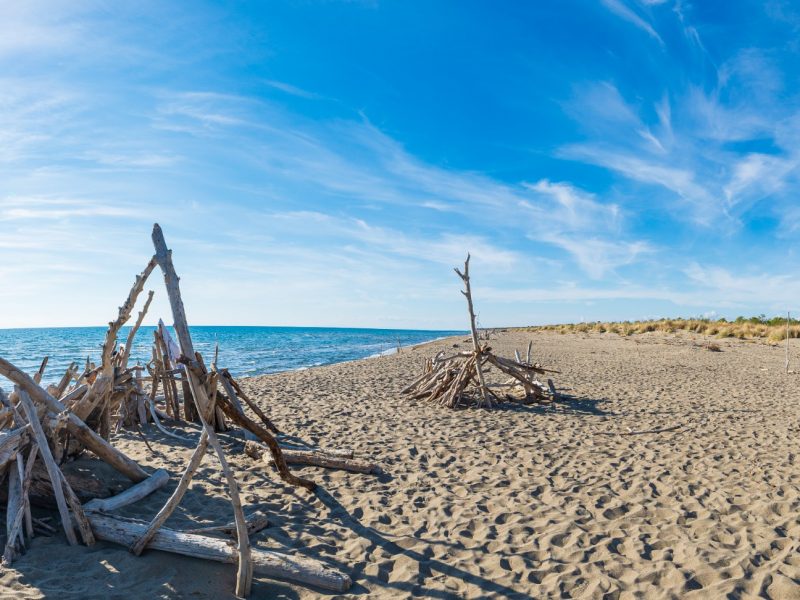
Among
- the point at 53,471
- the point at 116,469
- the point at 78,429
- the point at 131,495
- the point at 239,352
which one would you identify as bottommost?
the point at 239,352

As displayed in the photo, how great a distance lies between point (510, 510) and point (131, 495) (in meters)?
3.65

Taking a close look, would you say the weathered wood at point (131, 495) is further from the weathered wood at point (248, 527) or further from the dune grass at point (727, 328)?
the dune grass at point (727, 328)

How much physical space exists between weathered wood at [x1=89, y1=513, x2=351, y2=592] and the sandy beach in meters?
0.08

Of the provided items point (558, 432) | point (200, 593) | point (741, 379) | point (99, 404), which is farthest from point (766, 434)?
point (99, 404)

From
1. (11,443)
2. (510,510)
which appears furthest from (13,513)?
(510,510)

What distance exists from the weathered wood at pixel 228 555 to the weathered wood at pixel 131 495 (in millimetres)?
327

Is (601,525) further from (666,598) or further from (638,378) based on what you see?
(638,378)

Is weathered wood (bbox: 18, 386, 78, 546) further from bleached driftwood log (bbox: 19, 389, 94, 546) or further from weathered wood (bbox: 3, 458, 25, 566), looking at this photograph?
weathered wood (bbox: 3, 458, 25, 566)

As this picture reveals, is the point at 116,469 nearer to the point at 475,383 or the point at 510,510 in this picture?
the point at 510,510

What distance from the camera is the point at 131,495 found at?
470 cm

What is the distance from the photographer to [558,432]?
7988mm

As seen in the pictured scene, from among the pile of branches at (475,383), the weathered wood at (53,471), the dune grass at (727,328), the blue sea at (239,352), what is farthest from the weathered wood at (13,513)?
the dune grass at (727,328)

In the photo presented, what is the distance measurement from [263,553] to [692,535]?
362 cm

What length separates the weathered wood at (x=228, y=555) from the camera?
354 centimetres
